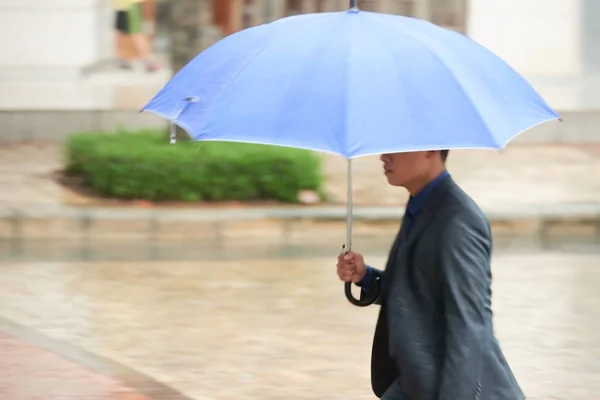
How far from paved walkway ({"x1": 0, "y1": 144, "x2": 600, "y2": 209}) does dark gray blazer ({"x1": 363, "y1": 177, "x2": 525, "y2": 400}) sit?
8.44 meters

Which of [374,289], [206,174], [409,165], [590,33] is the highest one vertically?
[590,33]

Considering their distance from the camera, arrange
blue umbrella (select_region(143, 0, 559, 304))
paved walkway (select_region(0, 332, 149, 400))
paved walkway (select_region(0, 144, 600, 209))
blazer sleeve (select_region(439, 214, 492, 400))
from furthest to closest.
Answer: paved walkway (select_region(0, 144, 600, 209)) → paved walkway (select_region(0, 332, 149, 400)) → blue umbrella (select_region(143, 0, 559, 304)) → blazer sleeve (select_region(439, 214, 492, 400))

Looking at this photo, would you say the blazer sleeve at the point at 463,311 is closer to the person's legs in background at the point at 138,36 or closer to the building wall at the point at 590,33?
the person's legs in background at the point at 138,36

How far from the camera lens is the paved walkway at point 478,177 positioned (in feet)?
40.7

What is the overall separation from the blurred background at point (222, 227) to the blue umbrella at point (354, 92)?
9.13 feet

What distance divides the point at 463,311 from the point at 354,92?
653 millimetres

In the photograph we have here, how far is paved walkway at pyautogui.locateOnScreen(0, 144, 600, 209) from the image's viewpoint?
40.7ft

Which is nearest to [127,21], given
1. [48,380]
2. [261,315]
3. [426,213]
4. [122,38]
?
[122,38]

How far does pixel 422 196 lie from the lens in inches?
148

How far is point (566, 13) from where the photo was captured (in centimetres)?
1923

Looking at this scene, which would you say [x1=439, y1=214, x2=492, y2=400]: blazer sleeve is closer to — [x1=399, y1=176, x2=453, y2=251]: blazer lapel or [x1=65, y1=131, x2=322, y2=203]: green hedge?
[x1=399, y1=176, x2=453, y2=251]: blazer lapel

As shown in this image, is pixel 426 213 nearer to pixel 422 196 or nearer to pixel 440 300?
pixel 422 196

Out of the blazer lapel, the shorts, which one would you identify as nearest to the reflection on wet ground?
the blazer lapel

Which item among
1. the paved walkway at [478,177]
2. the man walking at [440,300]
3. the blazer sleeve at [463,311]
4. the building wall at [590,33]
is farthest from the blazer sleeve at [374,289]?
the building wall at [590,33]
